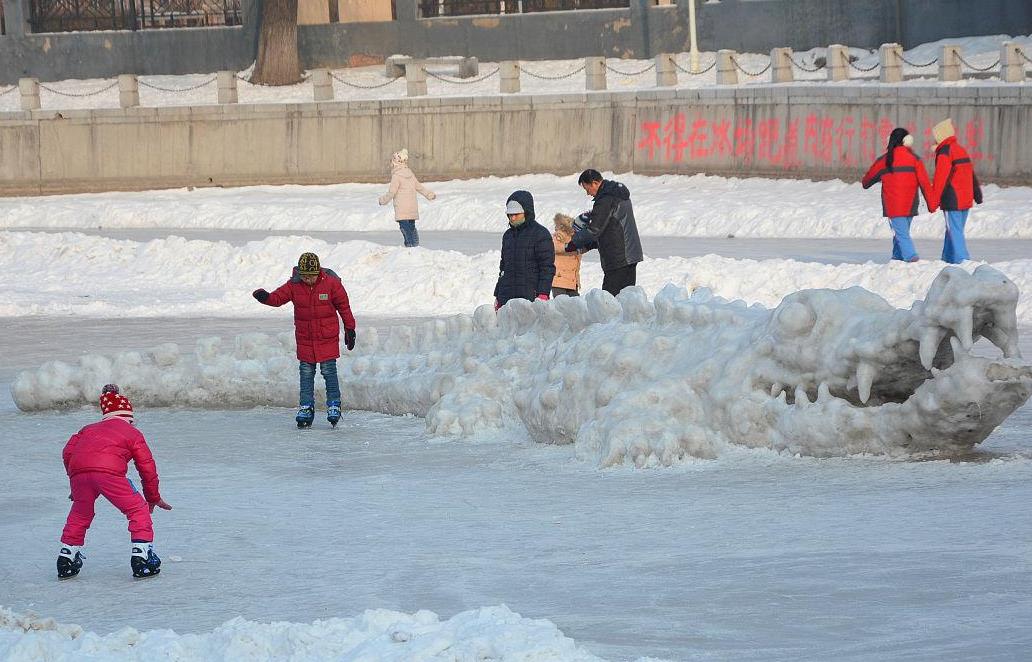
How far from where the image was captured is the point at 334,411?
515 inches

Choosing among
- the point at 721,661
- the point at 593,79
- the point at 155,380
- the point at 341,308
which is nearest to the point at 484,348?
the point at 341,308

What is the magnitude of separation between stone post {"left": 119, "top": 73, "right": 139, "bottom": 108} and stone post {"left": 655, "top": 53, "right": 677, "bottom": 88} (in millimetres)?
12670

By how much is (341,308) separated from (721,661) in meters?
A: 6.81

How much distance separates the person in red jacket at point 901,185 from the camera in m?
19.1

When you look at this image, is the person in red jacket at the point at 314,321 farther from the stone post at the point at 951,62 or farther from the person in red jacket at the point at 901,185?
the stone post at the point at 951,62


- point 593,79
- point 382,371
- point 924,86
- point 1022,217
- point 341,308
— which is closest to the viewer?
point 341,308

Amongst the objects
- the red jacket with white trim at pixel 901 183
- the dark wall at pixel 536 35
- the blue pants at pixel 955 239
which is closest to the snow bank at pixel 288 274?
the blue pants at pixel 955 239

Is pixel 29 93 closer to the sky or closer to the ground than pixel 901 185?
closer to the sky

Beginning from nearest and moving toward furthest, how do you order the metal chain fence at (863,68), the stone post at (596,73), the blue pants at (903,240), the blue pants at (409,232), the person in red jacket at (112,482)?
the person in red jacket at (112,482), the blue pants at (903,240), the blue pants at (409,232), the metal chain fence at (863,68), the stone post at (596,73)

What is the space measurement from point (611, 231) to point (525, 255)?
2.65 ft

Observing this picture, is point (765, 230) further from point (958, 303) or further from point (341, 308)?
point (958, 303)

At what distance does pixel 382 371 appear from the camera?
46.0 ft

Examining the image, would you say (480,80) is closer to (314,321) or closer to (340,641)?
(314,321)

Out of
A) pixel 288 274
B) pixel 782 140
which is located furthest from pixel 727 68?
pixel 288 274
